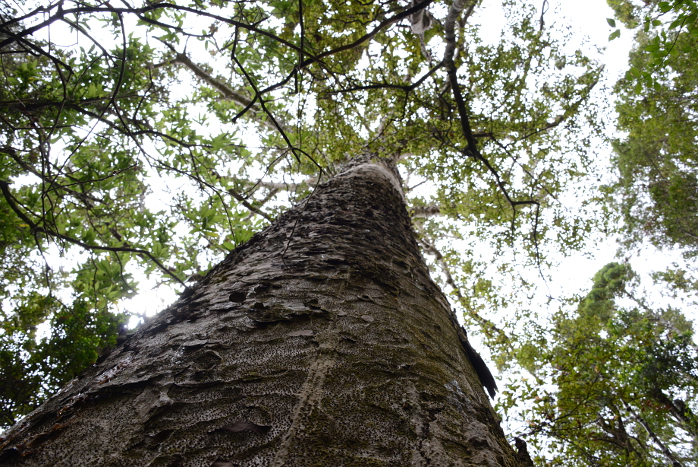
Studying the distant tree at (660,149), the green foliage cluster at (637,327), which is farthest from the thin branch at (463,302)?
the distant tree at (660,149)

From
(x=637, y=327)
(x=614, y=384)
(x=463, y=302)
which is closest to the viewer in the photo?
(x=614, y=384)

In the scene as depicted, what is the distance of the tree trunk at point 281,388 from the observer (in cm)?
63

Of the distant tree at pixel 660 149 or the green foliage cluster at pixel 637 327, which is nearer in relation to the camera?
the green foliage cluster at pixel 637 327

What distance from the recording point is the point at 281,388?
0.77m

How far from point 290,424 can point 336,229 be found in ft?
4.21

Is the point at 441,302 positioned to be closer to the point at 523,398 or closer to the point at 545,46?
the point at 523,398

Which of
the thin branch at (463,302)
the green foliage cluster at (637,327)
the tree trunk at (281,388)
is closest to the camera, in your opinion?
the tree trunk at (281,388)

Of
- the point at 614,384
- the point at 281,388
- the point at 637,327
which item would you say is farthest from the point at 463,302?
the point at 637,327

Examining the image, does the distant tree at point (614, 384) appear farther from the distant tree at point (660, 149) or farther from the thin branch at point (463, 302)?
the distant tree at point (660, 149)

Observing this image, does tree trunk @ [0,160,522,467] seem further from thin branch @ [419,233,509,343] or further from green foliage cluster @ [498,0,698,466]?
thin branch @ [419,233,509,343]

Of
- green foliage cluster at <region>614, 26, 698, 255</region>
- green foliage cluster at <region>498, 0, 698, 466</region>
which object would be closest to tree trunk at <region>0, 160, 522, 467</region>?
green foliage cluster at <region>498, 0, 698, 466</region>

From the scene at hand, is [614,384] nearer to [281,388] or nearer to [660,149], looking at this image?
[281,388]

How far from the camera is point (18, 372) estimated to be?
11.4ft

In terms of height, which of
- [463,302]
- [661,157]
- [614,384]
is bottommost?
[614,384]
